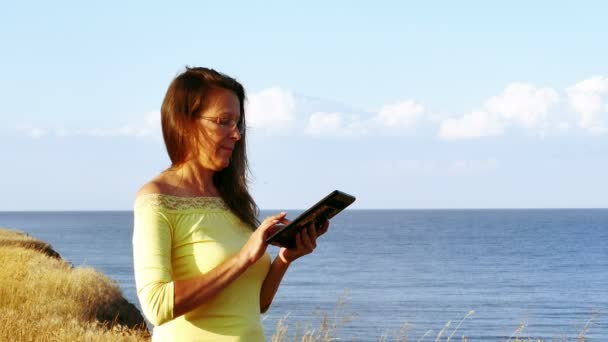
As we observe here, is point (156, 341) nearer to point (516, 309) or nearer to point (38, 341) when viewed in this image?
point (38, 341)

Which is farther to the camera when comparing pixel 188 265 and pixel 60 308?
pixel 60 308

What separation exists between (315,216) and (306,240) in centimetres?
12

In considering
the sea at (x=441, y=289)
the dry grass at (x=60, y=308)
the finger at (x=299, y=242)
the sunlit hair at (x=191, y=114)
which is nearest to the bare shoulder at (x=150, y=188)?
the sunlit hair at (x=191, y=114)

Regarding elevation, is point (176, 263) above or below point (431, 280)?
above

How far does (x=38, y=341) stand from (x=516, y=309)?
4538 centimetres

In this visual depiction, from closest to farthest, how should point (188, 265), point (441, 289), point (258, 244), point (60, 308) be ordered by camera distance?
point (258, 244), point (188, 265), point (60, 308), point (441, 289)

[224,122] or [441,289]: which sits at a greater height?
[224,122]

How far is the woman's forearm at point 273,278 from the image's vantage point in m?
Result: 3.54

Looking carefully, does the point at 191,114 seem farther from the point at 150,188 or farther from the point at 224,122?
the point at 150,188

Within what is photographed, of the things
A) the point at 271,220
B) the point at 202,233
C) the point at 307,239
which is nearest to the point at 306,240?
the point at 307,239

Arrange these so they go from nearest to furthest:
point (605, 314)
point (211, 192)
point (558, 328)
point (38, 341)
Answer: point (211, 192), point (38, 341), point (558, 328), point (605, 314)

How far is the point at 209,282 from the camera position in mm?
3123

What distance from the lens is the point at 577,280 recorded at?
2785 inches

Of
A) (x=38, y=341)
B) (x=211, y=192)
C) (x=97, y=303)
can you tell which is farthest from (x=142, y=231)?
(x=97, y=303)
